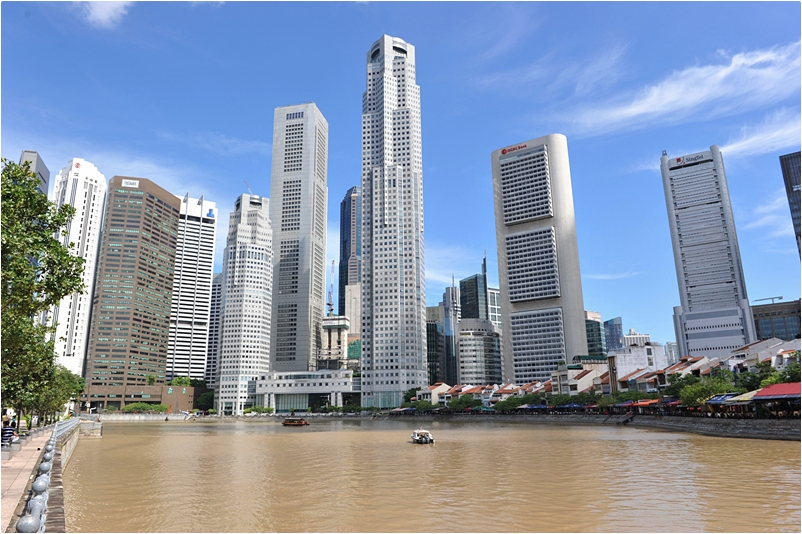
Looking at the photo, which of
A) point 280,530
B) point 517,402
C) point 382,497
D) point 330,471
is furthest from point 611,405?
point 280,530

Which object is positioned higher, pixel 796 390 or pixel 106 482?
pixel 796 390

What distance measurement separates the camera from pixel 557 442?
224 ft

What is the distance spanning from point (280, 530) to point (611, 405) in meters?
109

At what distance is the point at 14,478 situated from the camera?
28906 millimetres

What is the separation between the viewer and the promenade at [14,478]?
20919 mm

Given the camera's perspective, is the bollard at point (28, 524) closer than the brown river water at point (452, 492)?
Yes

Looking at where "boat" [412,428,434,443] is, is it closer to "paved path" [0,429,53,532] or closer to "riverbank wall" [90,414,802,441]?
"riverbank wall" [90,414,802,441]

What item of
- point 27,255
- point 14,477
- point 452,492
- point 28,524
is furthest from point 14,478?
point 452,492

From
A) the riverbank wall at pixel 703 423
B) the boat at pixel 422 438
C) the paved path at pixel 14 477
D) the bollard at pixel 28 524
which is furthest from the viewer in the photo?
the boat at pixel 422 438

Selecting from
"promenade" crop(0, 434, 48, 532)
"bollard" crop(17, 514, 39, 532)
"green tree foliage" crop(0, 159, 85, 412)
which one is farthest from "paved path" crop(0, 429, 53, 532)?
"green tree foliage" crop(0, 159, 85, 412)

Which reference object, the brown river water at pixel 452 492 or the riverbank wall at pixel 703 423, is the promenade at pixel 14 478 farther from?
the riverbank wall at pixel 703 423

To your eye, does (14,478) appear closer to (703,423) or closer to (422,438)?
(422,438)

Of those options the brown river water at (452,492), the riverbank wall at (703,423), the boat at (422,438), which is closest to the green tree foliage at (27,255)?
the brown river water at (452,492)

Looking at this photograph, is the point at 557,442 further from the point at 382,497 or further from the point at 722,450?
the point at 382,497
